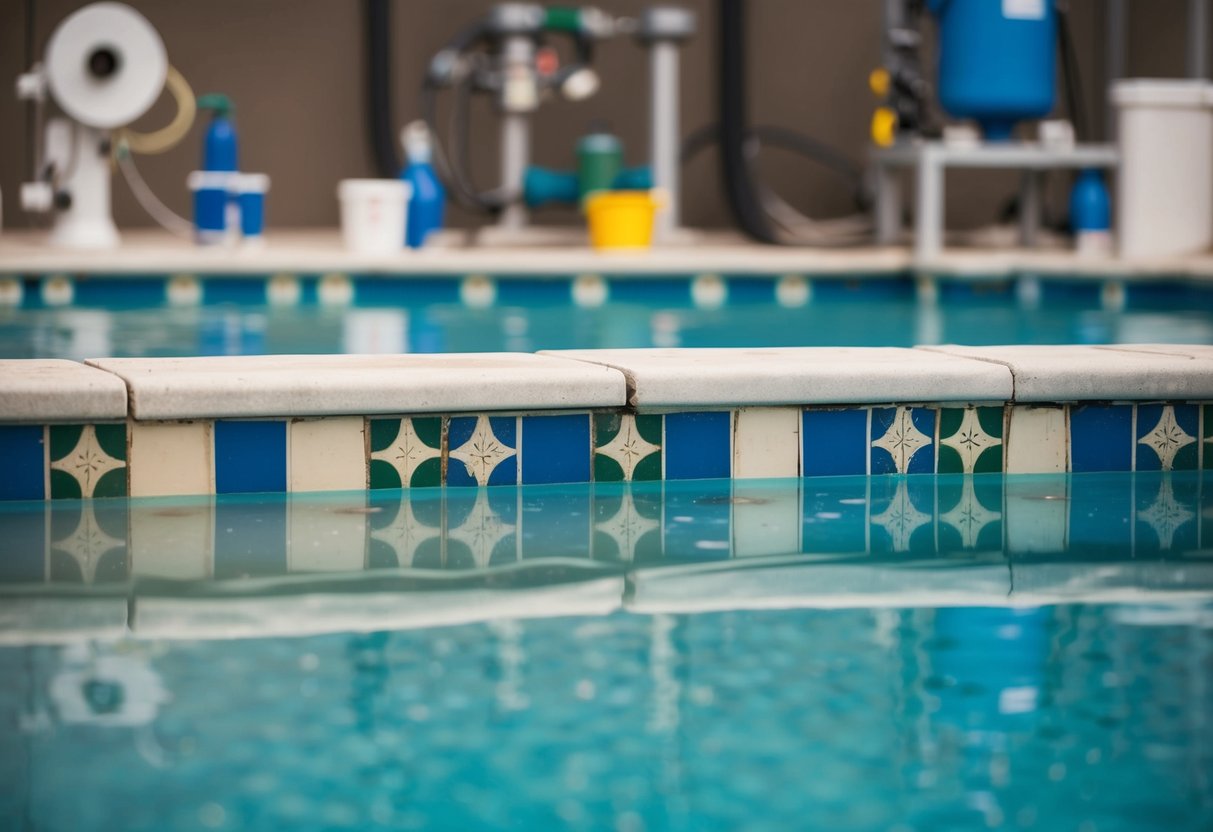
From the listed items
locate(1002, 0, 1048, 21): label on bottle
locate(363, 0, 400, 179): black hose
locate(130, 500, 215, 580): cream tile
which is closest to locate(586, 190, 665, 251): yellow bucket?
locate(363, 0, 400, 179): black hose

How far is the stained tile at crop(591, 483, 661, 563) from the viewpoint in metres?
1.95

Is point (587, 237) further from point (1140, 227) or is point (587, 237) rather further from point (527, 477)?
point (527, 477)

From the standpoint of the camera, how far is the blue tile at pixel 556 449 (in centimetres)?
234

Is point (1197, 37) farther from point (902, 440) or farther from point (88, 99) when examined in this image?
point (902, 440)

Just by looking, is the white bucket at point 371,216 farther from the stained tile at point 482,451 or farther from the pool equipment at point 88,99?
the stained tile at point 482,451

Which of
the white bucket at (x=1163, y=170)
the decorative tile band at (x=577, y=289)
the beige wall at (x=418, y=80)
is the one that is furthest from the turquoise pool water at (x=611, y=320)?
the beige wall at (x=418, y=80)

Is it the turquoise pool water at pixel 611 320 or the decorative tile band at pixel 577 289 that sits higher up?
the decorative tile band at pixel 577 289

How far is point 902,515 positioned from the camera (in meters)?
2.21

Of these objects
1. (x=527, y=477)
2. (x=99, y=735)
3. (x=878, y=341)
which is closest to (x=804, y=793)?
(x=99, y=735)

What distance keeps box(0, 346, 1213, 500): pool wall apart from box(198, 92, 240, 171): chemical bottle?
3672 mm

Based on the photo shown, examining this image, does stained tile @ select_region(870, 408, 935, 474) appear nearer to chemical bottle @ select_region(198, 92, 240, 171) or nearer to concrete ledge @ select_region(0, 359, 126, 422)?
concrete ledge @ select_region(0, 359, 126, 422)

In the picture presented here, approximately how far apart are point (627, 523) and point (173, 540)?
0.53 m

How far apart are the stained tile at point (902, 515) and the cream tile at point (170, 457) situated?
0.85 metres

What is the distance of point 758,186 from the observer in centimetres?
744
